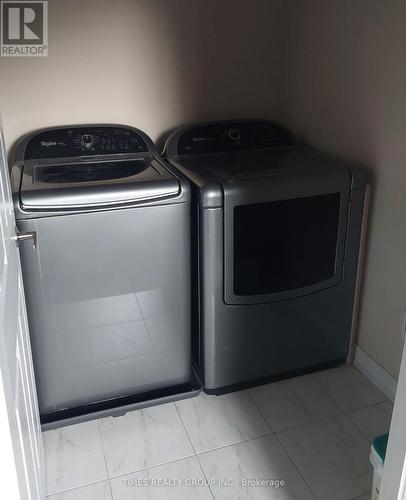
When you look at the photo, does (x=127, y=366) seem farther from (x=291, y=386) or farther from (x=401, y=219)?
(x=401, y=219)

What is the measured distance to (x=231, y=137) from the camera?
221cm

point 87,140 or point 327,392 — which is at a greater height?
point 87,140

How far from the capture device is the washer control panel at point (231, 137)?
2.15m

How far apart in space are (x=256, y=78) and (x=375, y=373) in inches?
55.1

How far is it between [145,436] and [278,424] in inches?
19.3

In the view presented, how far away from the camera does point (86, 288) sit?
1.72 m

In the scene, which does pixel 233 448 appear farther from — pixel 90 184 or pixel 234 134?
pixel 234 134

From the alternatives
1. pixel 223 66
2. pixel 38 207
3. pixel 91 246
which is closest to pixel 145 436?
pixel 91 246

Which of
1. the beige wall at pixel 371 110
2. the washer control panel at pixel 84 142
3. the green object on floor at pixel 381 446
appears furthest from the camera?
the washer control panel at pixel 84 142

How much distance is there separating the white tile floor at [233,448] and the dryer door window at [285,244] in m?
0.47

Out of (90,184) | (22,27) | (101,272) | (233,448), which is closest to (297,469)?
(233,448)

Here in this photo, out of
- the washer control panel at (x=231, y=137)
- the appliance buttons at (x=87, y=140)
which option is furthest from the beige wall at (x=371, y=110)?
the appliance buttons at (x=87, y=140)

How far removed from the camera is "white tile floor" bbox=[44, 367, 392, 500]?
1617 millimetres

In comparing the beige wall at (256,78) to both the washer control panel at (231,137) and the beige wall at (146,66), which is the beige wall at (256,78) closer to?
the beige wall at (146,66)
